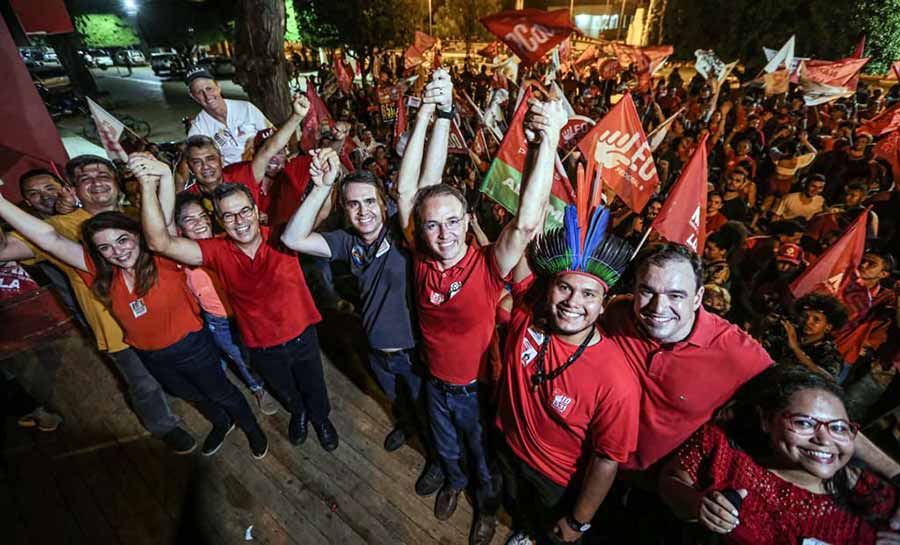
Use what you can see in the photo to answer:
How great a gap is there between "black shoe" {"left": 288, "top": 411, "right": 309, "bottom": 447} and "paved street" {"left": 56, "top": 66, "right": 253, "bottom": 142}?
1552 centimetres

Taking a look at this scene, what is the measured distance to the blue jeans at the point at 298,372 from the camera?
119 inches

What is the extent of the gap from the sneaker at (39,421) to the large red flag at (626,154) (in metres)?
5.62

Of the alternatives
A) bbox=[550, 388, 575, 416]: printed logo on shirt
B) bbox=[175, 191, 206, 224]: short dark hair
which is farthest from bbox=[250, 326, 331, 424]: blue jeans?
bbox=[550, 388, 575, 416]: printed logo on shirt

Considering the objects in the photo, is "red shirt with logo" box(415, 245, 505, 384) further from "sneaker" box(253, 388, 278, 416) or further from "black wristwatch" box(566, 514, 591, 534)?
"sneaker" box(253, 388, 278, 416)

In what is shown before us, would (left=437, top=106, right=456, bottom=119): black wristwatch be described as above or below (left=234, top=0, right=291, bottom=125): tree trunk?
below

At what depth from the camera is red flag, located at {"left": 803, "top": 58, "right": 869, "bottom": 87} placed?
816cm

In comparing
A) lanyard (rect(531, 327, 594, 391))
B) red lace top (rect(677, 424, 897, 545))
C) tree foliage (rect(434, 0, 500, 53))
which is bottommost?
red lace top (rect(677, 424, 897, 545))

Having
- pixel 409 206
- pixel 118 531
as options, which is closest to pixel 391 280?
pixel 409 206

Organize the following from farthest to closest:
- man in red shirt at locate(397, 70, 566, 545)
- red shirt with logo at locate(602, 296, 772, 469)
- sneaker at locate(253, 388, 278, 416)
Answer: sneaker at locate(253, 388, 278, 416) < man in red shirt at locate(397, 70, 566, 545) < red shirt with logo at locate(602, 296, 772, 469)

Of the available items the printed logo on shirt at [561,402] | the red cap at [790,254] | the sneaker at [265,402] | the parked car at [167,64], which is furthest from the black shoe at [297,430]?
the parked car at [167,64]

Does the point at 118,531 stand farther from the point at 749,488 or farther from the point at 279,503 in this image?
the point at 749,488

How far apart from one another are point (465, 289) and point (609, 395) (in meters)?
0.94

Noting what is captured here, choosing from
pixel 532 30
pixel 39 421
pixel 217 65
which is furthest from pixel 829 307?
pixel 217 65

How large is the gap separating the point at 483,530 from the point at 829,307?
11.1ft
